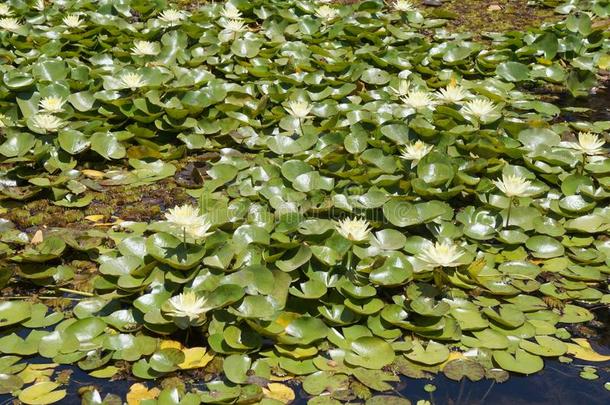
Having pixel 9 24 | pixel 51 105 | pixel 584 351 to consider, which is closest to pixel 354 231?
pixel 584 351

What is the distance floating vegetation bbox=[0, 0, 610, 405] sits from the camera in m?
2.98

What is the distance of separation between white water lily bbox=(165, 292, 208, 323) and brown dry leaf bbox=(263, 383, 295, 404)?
0.38 m

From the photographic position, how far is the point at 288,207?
3.61 meters

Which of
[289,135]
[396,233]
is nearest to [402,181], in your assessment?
[396,233]

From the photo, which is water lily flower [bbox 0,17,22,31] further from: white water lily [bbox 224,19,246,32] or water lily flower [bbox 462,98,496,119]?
water lily flower [bbox 462,98,496,119]

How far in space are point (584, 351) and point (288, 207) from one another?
1.44m

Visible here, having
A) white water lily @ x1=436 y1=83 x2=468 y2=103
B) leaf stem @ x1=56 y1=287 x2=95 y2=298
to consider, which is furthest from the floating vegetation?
white water lily @ x1=436 y1=83 x2=468 y2=103

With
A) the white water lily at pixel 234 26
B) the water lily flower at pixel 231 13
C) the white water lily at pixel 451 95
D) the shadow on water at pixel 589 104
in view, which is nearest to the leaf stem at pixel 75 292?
the white water lily at pixel 451 95

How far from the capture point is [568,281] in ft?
11.4

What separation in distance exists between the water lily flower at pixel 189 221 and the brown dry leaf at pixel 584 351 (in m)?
1.56

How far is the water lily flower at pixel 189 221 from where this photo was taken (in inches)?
123

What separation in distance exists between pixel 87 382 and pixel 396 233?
4.86ft

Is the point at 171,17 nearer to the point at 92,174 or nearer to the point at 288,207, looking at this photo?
the point at 92,174

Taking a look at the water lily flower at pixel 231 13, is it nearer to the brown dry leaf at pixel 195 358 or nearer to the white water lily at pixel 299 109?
the white water lily at pixel 299 109
